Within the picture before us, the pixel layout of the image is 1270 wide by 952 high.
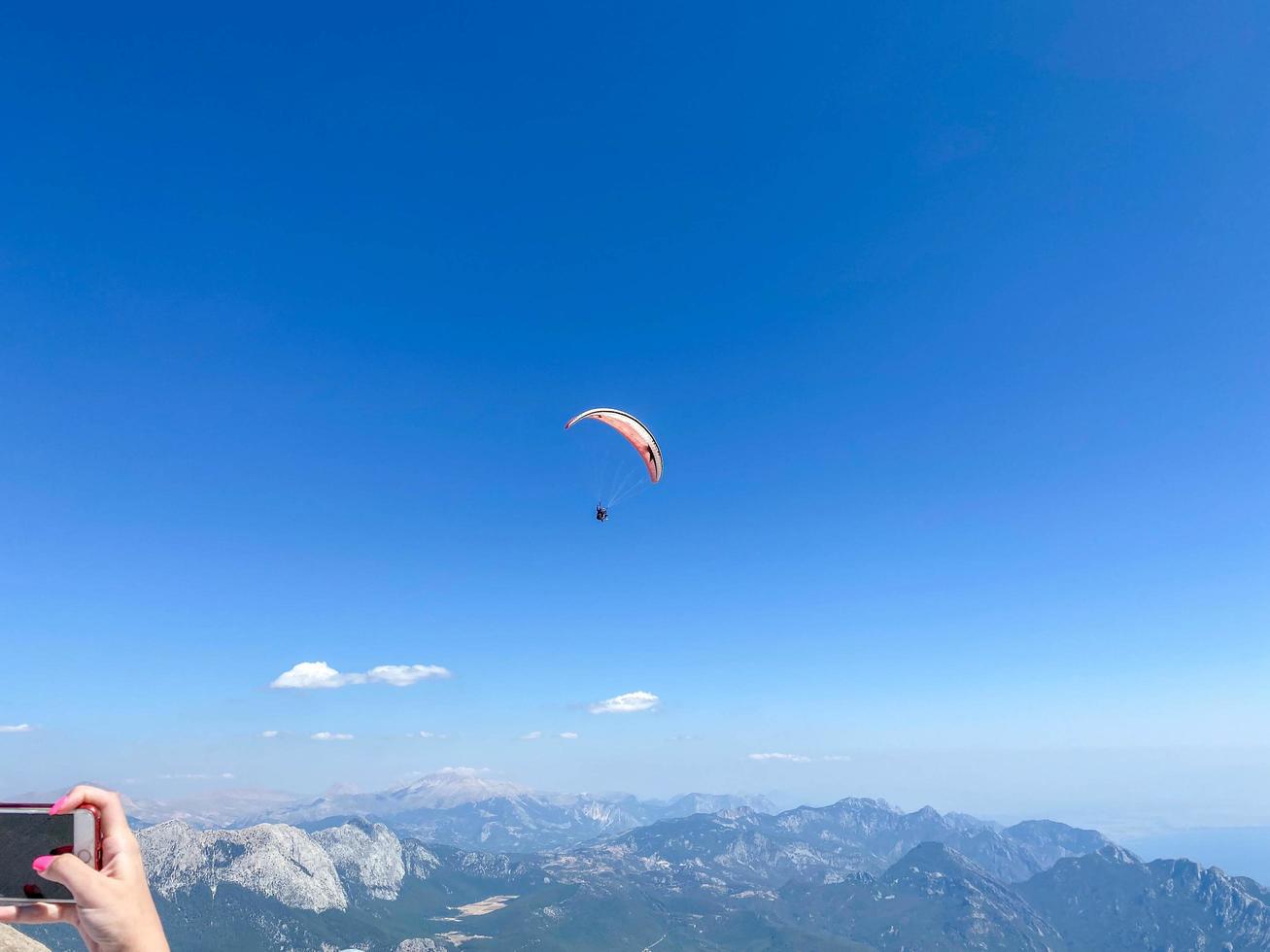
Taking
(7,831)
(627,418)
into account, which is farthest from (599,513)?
(7,831)

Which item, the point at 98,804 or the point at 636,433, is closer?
the point at 98,804

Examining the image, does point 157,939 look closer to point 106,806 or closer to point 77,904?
point 77,904

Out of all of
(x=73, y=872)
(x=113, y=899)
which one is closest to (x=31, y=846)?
(x=73, y=872)

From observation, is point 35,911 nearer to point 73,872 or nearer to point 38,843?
point 38,843

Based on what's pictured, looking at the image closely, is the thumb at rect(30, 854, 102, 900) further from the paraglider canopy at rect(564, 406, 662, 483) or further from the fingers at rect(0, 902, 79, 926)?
the paraglider canopy at rect(564, 406, 662, 483)

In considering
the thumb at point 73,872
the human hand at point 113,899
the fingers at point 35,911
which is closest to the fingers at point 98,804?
the human hand at point 113,899

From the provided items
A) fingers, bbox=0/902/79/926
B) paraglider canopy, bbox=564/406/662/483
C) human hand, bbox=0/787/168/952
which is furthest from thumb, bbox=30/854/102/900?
paraglider canopy, bbox=564/406/662/483
